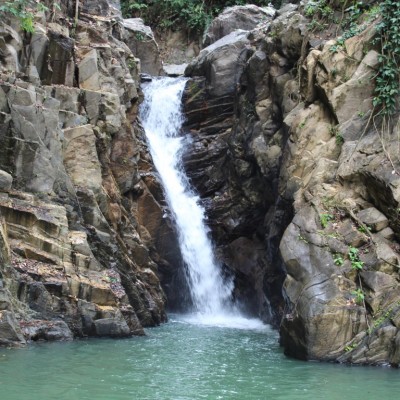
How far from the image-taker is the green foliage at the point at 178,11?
4002 centimetres

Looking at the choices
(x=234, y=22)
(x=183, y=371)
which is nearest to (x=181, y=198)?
(x=234, y=22)

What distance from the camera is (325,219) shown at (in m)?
14.7

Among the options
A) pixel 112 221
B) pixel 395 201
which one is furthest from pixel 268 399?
pixel 112 221

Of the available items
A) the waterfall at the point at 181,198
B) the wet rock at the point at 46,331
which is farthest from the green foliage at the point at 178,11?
the wet rock at the point at 46,331

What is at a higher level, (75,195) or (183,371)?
(75,195)

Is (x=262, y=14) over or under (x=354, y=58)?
over

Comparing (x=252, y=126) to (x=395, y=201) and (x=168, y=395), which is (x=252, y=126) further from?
(x=168, y=395)

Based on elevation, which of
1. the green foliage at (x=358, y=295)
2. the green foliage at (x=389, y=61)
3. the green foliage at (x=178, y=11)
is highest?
the green foliage at (x=178, y=11)

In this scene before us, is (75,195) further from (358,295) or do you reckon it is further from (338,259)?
(358,295)

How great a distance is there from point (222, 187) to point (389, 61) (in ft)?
33.5

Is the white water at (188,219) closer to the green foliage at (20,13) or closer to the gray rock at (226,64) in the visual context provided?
the gray rock at (226,64)

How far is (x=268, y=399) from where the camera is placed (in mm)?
9406

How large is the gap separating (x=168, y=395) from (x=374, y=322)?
19.0ft

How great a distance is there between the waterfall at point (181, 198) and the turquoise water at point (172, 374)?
7923mm
